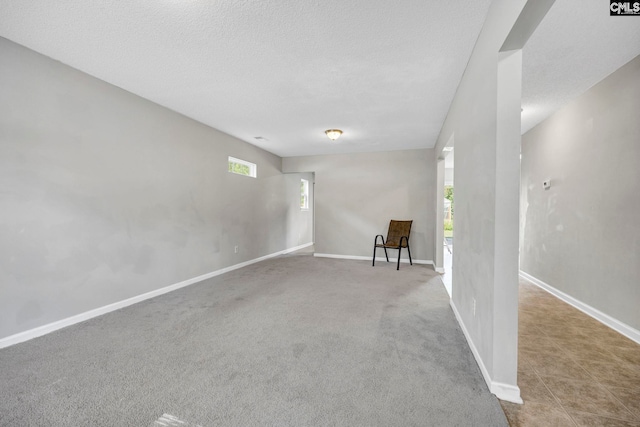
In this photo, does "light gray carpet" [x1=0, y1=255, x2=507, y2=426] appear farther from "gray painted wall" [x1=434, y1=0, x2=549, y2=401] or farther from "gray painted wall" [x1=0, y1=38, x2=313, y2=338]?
"gray painted wall" [x1=0, y1=38, x2=313, y2=338]

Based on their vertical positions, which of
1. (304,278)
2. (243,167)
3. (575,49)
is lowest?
(304,278)

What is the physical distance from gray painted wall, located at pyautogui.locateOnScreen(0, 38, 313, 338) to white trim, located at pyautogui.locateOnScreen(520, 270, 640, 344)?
471 cm

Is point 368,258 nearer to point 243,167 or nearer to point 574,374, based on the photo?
point 243,167

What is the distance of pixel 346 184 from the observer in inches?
239

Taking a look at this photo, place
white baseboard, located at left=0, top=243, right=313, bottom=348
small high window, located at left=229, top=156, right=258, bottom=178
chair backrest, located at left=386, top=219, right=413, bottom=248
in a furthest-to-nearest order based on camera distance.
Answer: chair backrest, located at left=386, top=219, right=413, bottom=248 → small high window, located at left=229, top=156, right=258, bottom=178 → white baseboard, located at left=0, top=243, right=313, bottom=348

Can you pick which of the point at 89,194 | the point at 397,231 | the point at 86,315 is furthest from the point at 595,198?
the point at 86,315

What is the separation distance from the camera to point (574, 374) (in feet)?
5.71

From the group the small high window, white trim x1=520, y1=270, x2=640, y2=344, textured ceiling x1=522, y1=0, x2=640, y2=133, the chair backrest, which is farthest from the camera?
the chair backrest

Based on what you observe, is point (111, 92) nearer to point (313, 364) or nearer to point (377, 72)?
point (377, 72)

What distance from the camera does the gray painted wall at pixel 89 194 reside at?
7.14 ft

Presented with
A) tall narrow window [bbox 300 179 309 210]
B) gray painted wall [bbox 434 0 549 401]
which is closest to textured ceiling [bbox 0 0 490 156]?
gray painted wall [bbox 434 0 549 401]

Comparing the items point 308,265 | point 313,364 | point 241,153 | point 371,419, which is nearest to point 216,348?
point 313,364

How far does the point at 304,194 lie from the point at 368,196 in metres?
2.85

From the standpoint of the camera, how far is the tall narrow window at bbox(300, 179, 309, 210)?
803cm
